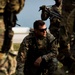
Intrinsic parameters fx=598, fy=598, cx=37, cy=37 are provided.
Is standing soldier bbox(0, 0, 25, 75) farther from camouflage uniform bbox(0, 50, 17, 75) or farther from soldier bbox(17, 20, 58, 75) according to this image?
soldier bbox(17, 20, 58, 75)

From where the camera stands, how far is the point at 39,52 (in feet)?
33.0

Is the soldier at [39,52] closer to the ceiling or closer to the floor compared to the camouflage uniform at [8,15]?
closer to the floor

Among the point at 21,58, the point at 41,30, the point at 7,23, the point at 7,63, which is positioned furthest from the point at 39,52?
the point at 7,23

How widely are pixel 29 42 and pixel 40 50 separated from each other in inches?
13.5

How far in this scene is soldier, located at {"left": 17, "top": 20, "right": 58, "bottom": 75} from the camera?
9852mm

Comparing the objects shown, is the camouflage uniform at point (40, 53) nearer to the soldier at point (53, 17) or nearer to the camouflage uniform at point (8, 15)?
the camouflage uniform at point (8, 15)

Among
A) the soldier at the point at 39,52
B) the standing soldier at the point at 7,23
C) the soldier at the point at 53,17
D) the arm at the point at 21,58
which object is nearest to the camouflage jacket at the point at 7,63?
the standing soldier at the point at 7,23

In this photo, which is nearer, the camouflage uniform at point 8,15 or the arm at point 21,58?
the camouflage uniform at point 8,15

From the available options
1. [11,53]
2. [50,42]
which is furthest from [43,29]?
[11,53]

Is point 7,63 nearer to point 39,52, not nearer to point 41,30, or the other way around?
point 41,30

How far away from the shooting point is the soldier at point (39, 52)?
9852 mm

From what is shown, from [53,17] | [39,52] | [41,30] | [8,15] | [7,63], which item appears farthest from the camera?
[53,17]

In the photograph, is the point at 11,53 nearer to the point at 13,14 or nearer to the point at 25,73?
the point at 13,14

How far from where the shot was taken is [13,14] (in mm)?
8188
